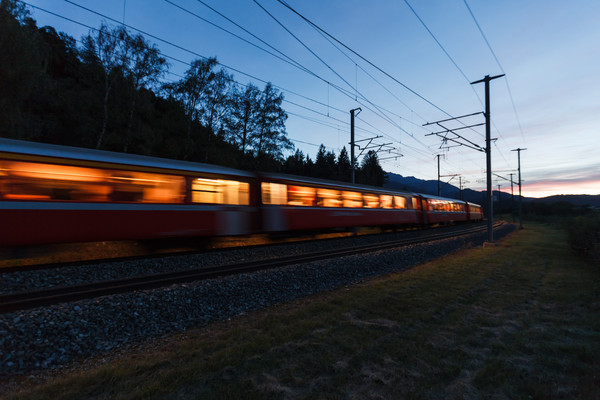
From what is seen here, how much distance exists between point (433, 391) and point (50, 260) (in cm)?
1192

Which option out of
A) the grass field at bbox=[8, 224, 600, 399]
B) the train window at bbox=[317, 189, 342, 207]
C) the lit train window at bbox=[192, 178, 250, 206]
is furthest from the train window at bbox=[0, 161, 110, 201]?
the train window at bbox=[317, 189, 342, 207]

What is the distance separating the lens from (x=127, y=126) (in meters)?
20.5

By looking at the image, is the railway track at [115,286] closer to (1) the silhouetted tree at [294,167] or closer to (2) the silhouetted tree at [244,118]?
(2) the silhouetted tree at [244,118]

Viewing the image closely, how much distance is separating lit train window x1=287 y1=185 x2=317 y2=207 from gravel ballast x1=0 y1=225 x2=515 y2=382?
188 inches

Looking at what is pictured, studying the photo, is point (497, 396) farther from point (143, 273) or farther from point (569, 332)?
point (143, 273)

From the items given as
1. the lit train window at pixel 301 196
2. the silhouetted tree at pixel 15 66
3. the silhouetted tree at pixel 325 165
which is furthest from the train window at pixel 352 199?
the silhouetted tree at pixel 325 165

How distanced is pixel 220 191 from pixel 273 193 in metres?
2.57

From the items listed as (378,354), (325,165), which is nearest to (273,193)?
(378,354)

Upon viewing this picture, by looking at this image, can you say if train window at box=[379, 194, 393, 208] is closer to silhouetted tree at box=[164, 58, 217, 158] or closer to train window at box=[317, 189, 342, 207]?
train window at box=[317, 189, 342, 207]

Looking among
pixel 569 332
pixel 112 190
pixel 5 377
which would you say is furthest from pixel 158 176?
pixel 569 332

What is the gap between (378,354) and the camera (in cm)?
382

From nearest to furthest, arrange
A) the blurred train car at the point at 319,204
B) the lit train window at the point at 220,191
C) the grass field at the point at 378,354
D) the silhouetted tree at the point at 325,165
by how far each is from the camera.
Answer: the grass field at the point at 378,354 → the lit train window at the point at 220,191 → the blurred train car at the point at 319,204 → the silhouetted tree at the point at 325,165

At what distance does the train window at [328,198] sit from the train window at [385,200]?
4743mm

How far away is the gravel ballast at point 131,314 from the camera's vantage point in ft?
13.3
